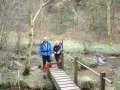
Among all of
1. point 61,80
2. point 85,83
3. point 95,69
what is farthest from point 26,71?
point 95,69

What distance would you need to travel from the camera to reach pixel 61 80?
Result: 10.9 metres

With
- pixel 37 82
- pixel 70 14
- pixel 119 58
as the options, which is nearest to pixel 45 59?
pixel 37 82

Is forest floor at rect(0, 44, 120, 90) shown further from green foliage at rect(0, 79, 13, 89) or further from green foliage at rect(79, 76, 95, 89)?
green foliage at rect(0, 79, 13, 89)

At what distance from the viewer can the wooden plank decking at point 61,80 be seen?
393 inches

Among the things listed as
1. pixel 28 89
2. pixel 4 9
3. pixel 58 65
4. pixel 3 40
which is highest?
pixel 4 9

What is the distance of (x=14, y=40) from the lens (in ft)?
64.6

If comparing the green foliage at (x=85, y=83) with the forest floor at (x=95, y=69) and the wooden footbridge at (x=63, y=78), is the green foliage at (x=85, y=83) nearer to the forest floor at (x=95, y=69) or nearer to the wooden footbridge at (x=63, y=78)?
the wooden footbridge at (x=63, y=78)

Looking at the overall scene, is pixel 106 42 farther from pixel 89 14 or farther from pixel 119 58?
pixel 119 58

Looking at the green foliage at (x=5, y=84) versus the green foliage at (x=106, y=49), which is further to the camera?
the green foliage at (x=106, y=49)

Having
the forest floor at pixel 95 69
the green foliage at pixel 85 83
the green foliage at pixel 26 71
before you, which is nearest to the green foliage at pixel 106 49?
the forest floor at pixel 95 69

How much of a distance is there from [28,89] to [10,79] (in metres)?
1.11

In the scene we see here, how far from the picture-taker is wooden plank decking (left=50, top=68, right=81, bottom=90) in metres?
9.98

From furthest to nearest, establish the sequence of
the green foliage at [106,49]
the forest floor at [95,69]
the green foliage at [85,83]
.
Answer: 1. the green foliage at [106,49]
2. the forest floor at [95,69]
3. the green foliage at [85,83]

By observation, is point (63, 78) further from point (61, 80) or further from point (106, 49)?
point (106, 49)
